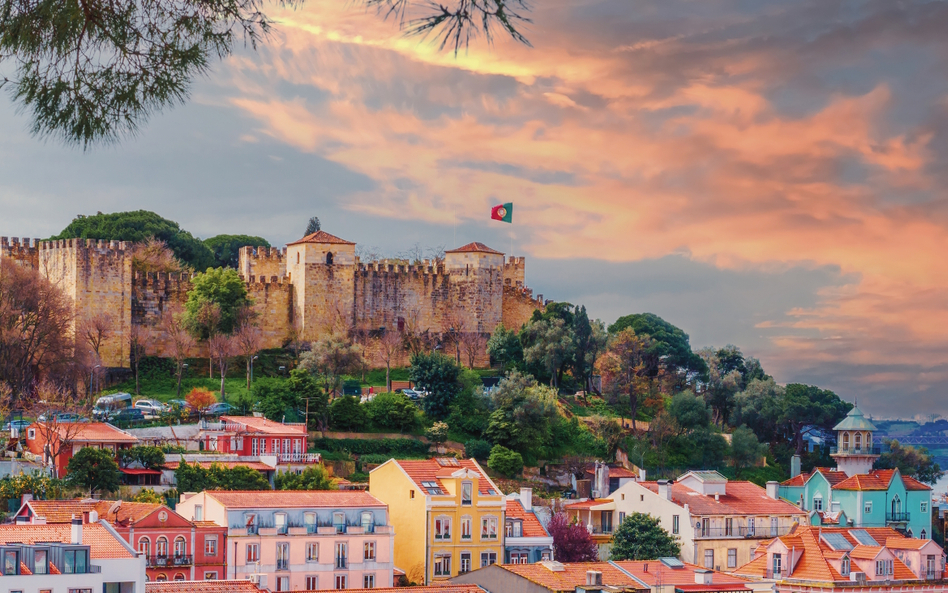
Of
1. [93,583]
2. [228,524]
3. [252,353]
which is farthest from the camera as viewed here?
[252,353]

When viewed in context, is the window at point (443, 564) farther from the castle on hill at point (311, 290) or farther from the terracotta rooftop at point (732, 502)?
the castle on hill at point (311, 290)

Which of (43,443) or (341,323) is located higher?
(341,323)

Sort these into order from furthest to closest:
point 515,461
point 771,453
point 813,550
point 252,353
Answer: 1. point 771,453
2. point 252,353
3. point 515,461
4. point 813,550

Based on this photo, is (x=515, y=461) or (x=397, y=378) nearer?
Answer: (x=515, y=461)

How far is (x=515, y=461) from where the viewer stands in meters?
54.9

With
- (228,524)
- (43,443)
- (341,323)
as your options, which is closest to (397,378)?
(341,323)

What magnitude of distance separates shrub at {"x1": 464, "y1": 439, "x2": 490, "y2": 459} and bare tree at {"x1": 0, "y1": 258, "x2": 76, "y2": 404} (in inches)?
613

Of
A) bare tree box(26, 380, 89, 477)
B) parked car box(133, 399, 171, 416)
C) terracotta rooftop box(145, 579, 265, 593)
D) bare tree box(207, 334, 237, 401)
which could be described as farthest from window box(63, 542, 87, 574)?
bare tree box(207, 334, 237, 401)

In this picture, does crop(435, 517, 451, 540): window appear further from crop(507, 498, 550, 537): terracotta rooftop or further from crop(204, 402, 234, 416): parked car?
crop(204, 402, 234, 416): parked car

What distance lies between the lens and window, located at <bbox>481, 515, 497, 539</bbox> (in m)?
44.3

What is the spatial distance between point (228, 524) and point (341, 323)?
24.1 metres

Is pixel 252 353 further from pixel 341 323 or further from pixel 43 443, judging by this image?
pixel 43 443

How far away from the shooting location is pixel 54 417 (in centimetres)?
4831

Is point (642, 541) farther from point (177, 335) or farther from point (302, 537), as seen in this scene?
point (177, 335)
